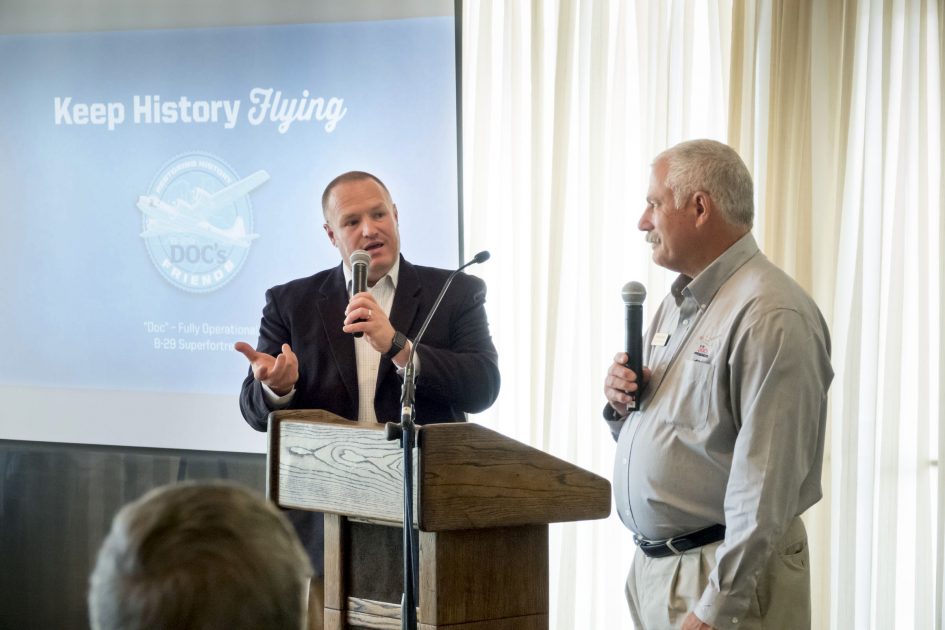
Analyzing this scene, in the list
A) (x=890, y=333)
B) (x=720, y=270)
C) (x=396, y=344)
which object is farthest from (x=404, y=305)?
(x=890, y=333)

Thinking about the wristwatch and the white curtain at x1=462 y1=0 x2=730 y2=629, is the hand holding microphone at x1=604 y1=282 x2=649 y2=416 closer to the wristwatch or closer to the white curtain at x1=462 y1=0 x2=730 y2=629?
the wristwatch

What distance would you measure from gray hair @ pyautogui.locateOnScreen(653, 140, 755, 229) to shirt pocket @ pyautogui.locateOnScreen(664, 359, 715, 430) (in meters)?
0.37

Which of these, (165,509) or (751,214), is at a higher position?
(751,214)

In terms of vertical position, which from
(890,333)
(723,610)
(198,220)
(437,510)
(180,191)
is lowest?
(723,610)

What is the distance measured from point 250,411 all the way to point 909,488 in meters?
2.59

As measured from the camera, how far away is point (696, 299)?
247 cm

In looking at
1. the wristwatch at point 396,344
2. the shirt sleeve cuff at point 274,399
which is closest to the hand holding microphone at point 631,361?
the wristwatch at point 396,344

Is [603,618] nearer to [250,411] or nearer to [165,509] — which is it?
[250,411]

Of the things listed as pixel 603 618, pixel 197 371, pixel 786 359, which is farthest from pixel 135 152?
pixel 786 359

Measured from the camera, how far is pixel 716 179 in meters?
2.42

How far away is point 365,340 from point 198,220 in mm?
1905

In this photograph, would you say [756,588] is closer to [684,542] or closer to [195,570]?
[684,542]

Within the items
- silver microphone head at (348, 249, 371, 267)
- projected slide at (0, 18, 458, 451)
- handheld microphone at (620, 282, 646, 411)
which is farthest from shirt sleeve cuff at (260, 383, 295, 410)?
projected slide at (0, 18, 458, 451)

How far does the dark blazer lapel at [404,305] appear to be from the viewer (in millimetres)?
2801
